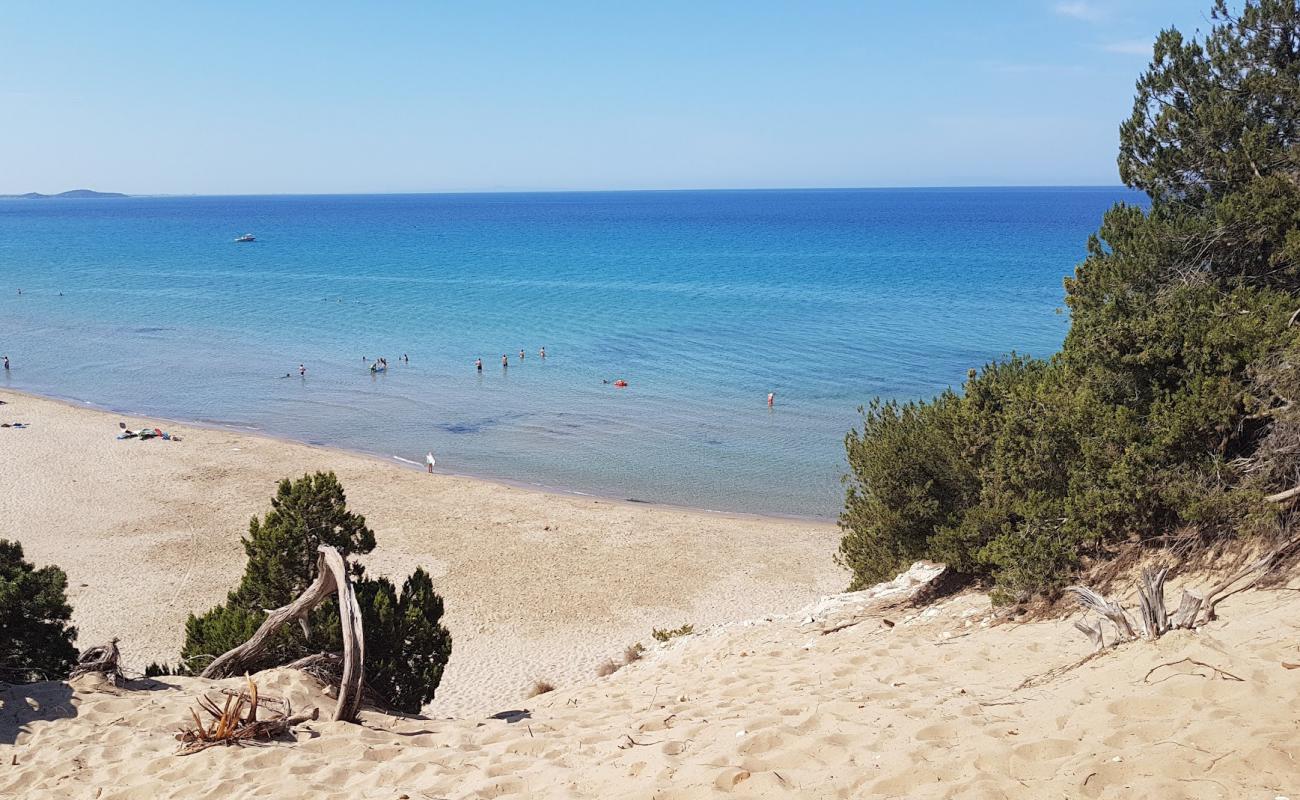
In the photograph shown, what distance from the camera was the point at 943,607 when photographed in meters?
11.2

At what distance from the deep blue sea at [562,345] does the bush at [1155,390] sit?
15.6 meters

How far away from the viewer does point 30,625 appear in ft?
29.1

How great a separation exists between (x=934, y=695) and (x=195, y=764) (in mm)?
5726

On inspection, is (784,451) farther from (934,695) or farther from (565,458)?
(934,695)

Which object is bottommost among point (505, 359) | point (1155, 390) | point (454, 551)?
point (454, 551)

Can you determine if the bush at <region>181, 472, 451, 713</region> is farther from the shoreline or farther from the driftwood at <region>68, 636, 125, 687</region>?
the shoreline

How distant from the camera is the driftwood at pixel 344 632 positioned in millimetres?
7730

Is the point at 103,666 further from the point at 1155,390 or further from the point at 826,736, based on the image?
the point at 1155,390

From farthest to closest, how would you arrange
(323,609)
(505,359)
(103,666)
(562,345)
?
(562,345) → (505,359) → (323,609) → (103,666)

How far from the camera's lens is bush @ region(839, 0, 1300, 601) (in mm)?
9242

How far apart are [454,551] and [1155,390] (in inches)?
713

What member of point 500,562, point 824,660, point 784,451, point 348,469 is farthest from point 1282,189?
point 348,469

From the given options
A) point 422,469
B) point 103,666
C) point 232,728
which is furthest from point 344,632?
point 422,469

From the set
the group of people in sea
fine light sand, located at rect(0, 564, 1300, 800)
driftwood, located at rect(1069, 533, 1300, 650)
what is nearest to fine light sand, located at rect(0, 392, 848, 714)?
fine light sand, located at rect(0, 564, 1300, 800)
